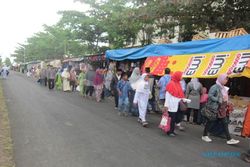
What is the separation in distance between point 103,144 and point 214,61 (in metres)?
5.02

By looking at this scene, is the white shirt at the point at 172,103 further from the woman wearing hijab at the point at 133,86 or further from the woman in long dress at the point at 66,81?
the woman in long dress at the point at 66,81

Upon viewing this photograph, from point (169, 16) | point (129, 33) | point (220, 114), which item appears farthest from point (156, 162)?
point (129, 33)

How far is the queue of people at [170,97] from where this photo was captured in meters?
9.48

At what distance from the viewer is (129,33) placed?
95.1ft

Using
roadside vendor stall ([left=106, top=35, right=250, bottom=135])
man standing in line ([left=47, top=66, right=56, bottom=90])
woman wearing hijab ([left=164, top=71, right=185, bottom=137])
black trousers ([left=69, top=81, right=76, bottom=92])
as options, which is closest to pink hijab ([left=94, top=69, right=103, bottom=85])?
roadside vendor stall ([left=106, top=35, right=250, bottom=135])

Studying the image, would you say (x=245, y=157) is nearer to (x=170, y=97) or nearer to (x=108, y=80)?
(x=170, y=97)

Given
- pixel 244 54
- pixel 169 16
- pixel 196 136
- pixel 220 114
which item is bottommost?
pixel 196 136

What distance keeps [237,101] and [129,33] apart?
59.8 ft

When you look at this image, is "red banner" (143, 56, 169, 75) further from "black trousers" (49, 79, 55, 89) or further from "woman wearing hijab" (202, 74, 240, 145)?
"black trousers" (49, 79, 55, 89)

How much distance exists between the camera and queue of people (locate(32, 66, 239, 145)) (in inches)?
373

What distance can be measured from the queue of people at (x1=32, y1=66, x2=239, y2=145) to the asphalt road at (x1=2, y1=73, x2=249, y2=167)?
1.79 ft

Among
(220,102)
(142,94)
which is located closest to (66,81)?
(142,94)

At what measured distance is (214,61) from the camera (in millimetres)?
11875

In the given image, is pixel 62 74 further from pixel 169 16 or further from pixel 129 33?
pixel 169 16
